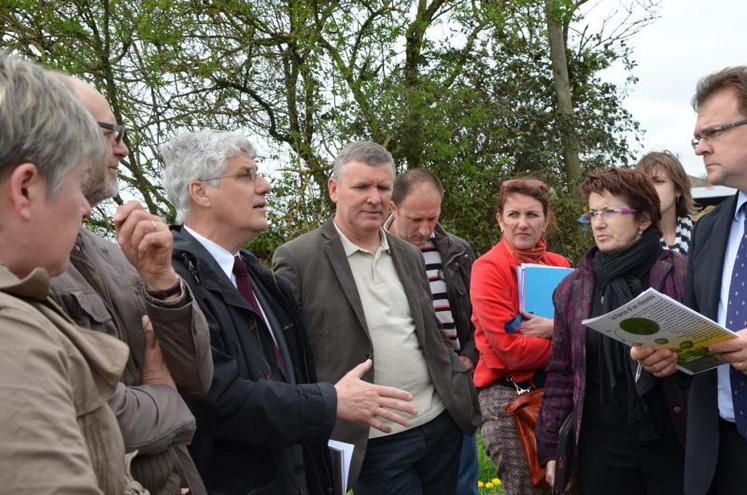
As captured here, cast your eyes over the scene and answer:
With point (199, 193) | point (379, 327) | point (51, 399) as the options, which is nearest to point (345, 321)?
point (379, 327)

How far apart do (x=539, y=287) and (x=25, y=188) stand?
343 cm

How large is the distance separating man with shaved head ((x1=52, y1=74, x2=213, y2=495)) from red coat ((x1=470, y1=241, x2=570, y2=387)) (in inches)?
92.7

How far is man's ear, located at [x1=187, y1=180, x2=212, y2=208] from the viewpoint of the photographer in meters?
2.99

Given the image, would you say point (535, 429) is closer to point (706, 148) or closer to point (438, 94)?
point (706, 148)

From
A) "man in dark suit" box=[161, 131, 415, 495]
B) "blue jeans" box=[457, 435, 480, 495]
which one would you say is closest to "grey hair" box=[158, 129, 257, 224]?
"man in dark suit" box=[161, 131, 415, 495]

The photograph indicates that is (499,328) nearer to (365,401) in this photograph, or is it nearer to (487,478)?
(365,401)

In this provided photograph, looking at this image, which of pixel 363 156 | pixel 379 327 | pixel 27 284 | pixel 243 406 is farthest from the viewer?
pixel 363 156

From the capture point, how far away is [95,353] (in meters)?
1.33

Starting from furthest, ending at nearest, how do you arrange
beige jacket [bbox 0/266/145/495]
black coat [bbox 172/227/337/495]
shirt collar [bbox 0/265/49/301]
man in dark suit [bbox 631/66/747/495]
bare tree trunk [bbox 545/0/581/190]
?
1. bare tree trunk [bbox 545/0/581/190]
2. man in dark suit [bbox 631/66/747/495]
3. black coat [bbox 172/227/337/495]
4. shirt collar [bbox 0/265/49/301]
5. beige jacket [bbox 0/266/145/495]

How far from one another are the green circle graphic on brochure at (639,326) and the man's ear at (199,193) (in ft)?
5.42

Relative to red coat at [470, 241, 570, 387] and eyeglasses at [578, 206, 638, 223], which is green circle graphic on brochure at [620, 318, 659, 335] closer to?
eyeglasses at [578, 206, 638, 223]

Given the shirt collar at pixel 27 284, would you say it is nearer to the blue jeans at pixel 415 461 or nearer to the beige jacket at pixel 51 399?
the beige jacket at pixel 51 399

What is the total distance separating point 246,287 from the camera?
2.97 metres

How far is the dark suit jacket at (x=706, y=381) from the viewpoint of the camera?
3.09 meters
